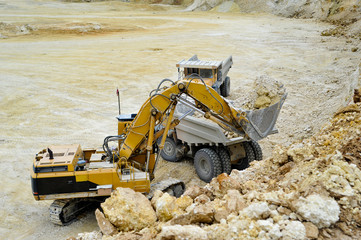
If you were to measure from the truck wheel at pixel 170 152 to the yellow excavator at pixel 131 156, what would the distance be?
1687 millimetres

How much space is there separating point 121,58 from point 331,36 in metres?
16.4

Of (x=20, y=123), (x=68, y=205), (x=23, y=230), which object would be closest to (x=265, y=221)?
(x=68, y=205)

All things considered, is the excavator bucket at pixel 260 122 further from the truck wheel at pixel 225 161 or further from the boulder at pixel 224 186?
the boulder at pixel 224 186

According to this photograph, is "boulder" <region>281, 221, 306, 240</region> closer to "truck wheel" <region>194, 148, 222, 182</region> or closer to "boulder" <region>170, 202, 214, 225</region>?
"boulder" <region>170, 202, 214, 225</region>

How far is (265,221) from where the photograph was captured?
144 inches

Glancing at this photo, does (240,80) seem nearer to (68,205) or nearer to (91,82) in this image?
(91,82)

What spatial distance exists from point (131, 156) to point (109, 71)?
44.2 ft

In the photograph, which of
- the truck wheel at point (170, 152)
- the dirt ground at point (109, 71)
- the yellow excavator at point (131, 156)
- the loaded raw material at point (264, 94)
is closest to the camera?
the yellow excavator at point (131, 156)

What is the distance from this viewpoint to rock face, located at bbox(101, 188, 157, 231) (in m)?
5.01

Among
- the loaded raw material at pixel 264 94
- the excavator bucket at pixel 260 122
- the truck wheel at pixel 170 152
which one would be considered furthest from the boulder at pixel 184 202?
the truck wheel at pixel 170 152

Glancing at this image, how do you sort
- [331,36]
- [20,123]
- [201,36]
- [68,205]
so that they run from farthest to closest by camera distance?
1. [201,36]
2. [331,36]
3. [20,123]
4. [68,205]

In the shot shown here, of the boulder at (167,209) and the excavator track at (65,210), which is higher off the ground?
the boulder at (167,209)

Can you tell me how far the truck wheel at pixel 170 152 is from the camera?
31.3 feet

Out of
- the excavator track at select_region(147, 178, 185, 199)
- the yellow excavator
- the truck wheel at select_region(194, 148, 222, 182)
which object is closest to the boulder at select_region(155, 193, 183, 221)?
the yellow excavator
